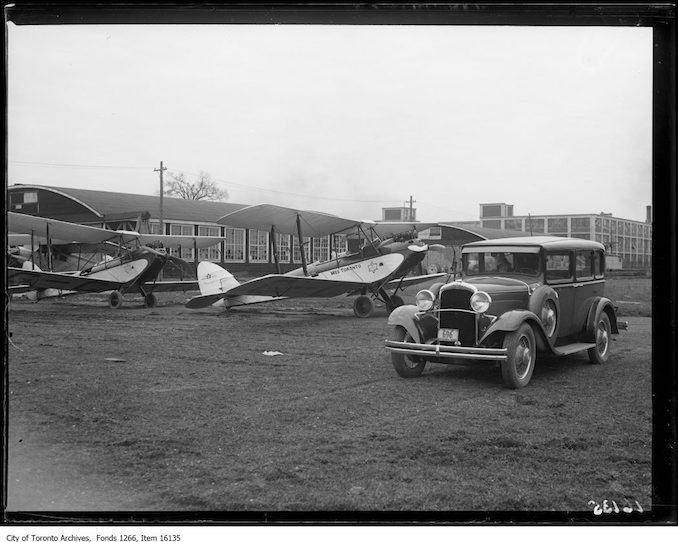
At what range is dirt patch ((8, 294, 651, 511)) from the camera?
256 centimetres

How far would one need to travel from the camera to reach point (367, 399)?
297 centimetres

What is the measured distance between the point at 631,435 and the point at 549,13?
2.36 meters

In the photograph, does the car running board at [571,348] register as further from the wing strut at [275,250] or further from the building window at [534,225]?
the wing strut at [275,250]

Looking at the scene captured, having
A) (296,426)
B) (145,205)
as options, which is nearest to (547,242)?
(296,426)

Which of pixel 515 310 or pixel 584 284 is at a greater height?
pixel 584 284

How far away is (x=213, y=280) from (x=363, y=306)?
3.74 feet

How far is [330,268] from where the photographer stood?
4.56 m

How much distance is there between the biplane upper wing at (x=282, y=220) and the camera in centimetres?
362

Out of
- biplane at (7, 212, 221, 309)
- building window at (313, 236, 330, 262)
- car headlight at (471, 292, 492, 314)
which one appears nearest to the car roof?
car headlight at (471, 292, 492, 314)

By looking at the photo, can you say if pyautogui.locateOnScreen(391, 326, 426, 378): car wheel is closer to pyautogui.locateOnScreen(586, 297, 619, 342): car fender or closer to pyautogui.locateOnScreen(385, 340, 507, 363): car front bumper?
pyautogui.locateOnScreen(385, 340, 507, 363): car front bumper

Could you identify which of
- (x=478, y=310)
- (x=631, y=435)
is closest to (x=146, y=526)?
(x=478, y=310)

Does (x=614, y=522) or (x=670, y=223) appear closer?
(x=614, y=522)

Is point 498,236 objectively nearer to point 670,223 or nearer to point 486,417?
point 670,223

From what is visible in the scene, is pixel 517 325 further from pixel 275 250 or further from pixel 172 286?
pixel 172 286
